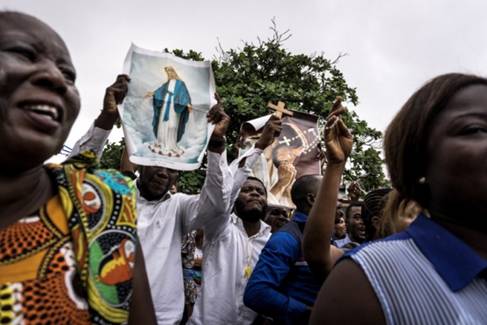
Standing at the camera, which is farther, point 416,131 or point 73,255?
point 416,131

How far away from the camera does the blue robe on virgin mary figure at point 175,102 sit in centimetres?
311

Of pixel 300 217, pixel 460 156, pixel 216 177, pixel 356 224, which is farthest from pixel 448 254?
pixel 356 224

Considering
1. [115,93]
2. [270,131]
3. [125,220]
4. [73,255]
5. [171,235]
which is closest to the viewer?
[73,255]

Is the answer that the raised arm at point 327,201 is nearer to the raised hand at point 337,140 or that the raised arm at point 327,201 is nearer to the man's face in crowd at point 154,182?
the raised hand at point 337,140

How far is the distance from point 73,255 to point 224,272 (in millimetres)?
2288

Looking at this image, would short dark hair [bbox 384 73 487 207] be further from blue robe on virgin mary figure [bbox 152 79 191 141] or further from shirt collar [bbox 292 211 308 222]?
blue robe on virgin mary figure [bbox 152 79 191 141]

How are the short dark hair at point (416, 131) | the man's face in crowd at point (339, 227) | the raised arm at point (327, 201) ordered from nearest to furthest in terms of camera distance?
the short dark hair at point (416, 131) → the raised arm at point (327, 201) → the man's face in crowd at point (339, 227)

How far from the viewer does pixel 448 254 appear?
125 centimetres

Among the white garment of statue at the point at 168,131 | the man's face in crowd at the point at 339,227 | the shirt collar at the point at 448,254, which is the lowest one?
the man's face in crowd at the point at 339,227

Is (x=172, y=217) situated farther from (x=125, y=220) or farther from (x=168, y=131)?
Answer: (x=125, y=220)

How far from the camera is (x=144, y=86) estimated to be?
10.2 ft

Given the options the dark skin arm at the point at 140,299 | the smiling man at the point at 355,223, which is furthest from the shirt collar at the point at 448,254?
the smiling man at the point at 355,223

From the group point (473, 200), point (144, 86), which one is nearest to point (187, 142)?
point (144, 86)

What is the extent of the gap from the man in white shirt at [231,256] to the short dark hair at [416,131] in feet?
6.01
